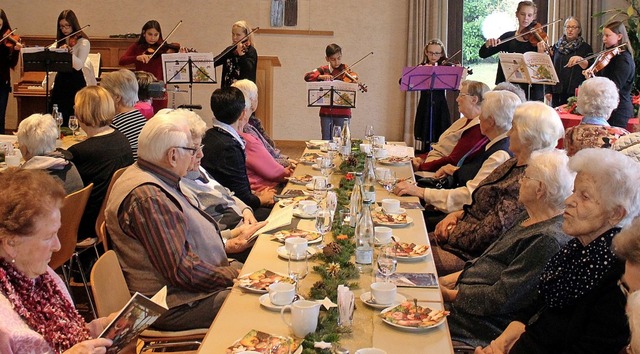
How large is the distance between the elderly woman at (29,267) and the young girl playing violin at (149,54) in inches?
271

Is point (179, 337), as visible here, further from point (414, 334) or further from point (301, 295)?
point (414, 334)

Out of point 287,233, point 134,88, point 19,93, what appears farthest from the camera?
point 19,93

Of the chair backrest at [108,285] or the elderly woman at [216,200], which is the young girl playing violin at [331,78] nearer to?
the elderly woman at [216,200]

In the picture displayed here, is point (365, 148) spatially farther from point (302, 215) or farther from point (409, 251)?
point (409, 251)

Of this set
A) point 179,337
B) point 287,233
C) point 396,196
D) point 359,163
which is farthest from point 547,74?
point 179,337

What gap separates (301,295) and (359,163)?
2.57 m

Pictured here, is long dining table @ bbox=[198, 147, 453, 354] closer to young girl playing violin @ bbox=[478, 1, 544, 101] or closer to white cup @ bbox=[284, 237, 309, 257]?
white cup @ bbox=[284, 237, 309, 257]

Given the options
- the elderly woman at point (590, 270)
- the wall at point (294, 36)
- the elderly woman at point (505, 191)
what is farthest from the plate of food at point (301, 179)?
the wall at point (294, 36)

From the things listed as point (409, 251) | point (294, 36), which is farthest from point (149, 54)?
point (409, 251)

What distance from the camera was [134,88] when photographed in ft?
18.5

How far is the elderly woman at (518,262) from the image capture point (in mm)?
2889

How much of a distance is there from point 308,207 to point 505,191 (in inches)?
37.1

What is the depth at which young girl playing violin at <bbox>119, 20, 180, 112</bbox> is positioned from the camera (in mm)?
8984

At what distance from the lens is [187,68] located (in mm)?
8617
